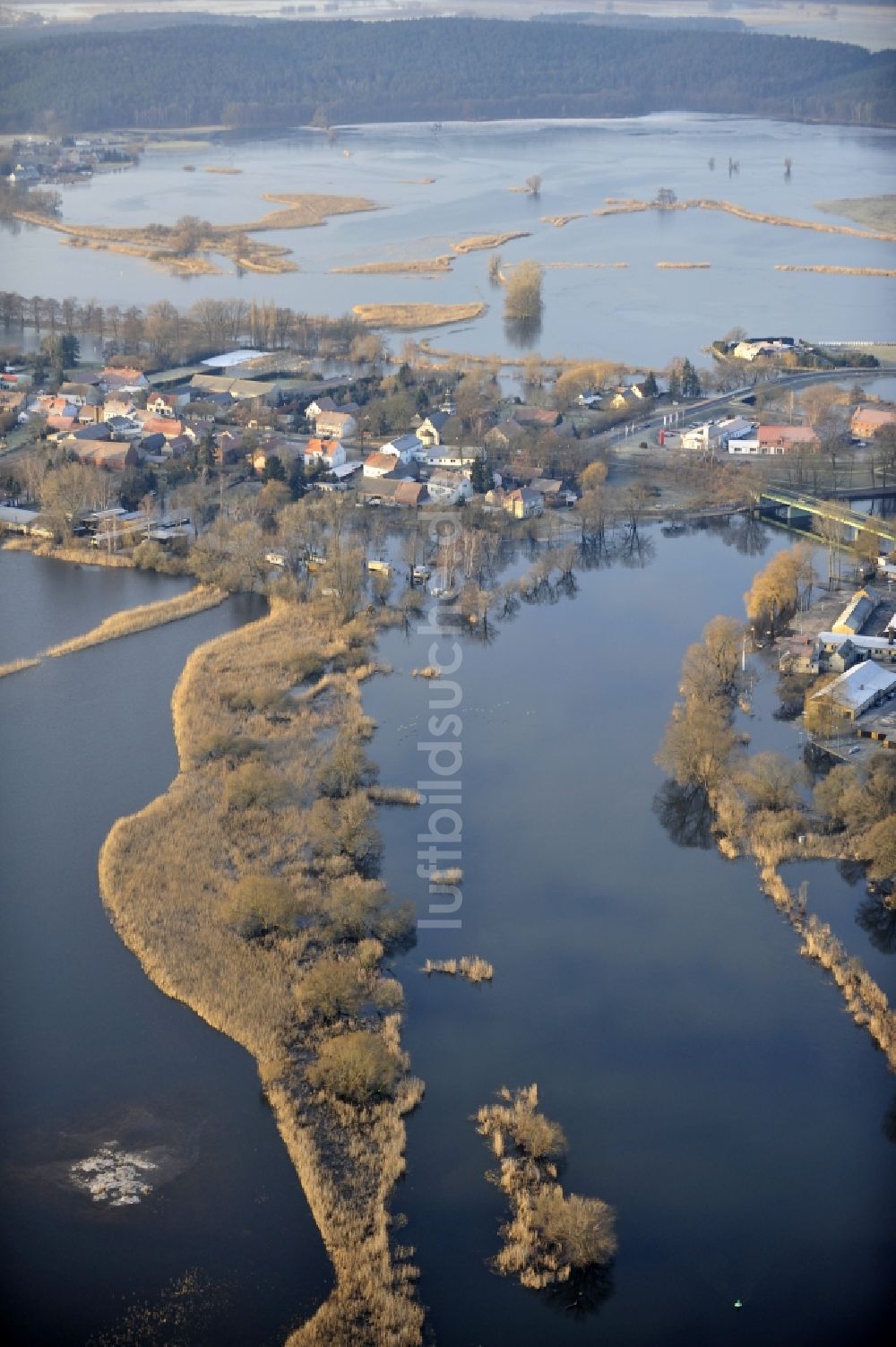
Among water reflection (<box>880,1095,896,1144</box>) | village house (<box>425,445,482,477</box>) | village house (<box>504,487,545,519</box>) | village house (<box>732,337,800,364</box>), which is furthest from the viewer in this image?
village house (<box>732,337,800,364</box>)

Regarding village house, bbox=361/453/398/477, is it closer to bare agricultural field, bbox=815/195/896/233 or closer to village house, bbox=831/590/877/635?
village house, bbox=831/590/877/635

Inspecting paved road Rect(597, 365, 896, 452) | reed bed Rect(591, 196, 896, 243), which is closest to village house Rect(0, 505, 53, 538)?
paved road Rect(597, 365, 896, 452)

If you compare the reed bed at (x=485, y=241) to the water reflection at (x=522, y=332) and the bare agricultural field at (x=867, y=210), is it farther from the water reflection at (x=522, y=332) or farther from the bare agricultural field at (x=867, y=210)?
the bare agricultural field at (x=867, y=210)

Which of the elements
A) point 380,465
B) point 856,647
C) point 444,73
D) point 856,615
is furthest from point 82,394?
point 444,73

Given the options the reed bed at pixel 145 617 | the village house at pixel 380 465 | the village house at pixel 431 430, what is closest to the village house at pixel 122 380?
the village house at pixel 431 430

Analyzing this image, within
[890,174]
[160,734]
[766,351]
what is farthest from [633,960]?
[890,174]

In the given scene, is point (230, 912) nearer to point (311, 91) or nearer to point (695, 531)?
A: point (695, 531)

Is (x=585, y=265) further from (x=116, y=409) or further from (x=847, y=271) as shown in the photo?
(x=116, y=409)
